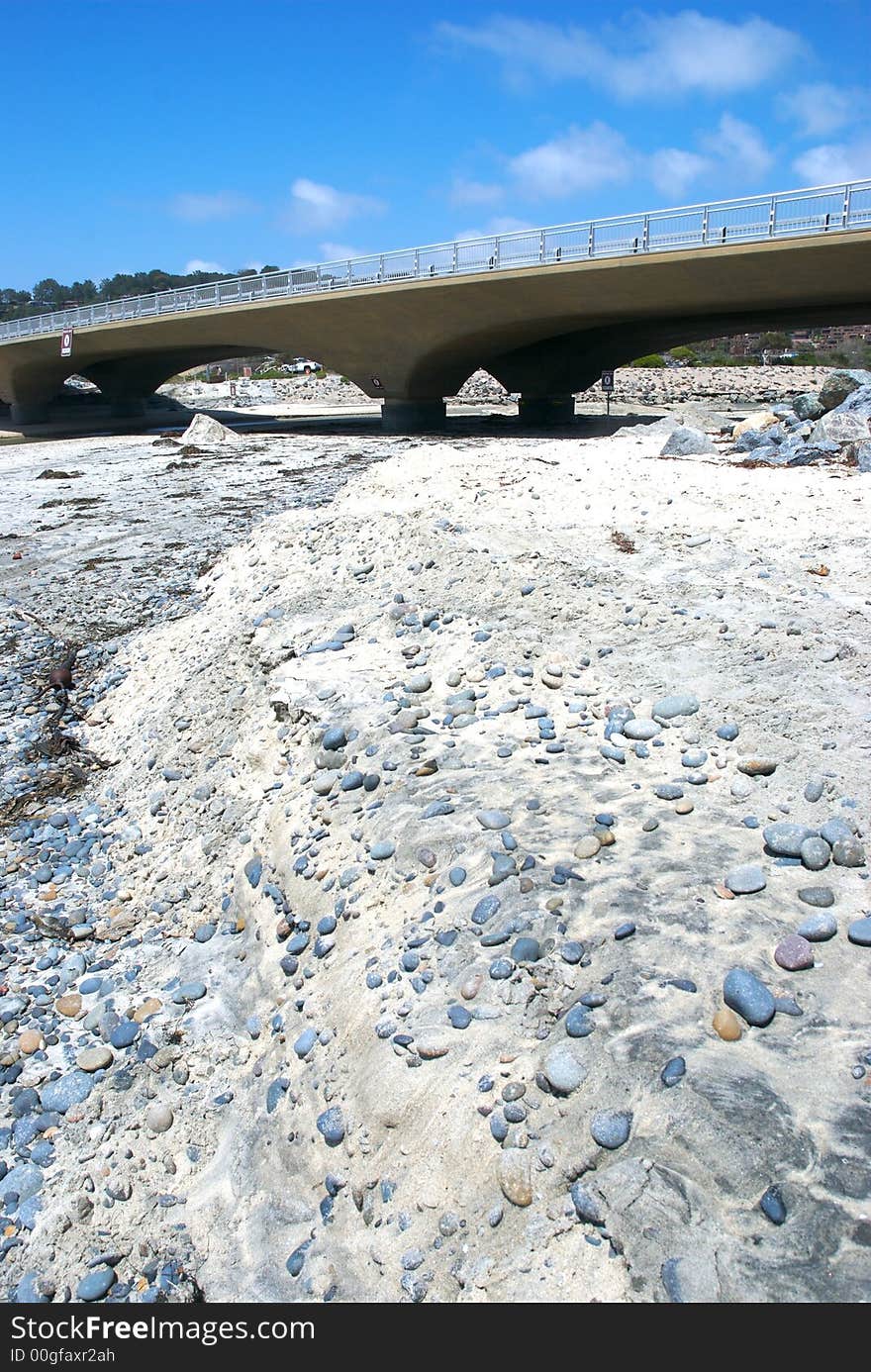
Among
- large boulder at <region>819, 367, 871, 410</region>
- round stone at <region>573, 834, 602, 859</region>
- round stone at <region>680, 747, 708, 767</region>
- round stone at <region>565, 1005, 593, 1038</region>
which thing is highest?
large boulder at <region>819, 367, 871, 410</region>

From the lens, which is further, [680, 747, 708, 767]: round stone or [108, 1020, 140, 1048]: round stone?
[680, 747, 708, 767]: round stone

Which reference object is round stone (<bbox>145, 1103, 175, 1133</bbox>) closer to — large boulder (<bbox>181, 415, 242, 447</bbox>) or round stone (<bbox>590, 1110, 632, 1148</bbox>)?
round stone (<bbox>590, 1110, 632, 1148</bbox>)

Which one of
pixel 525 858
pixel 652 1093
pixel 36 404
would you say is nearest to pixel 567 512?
pixel 525 858

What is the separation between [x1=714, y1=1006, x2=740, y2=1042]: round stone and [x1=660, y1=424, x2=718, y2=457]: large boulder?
46.7ft

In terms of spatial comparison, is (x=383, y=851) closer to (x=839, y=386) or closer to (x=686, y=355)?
(x=839, y=386)

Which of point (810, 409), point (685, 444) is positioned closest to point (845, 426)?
point (685, 444)

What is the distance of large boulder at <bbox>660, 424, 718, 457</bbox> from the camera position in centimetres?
1678

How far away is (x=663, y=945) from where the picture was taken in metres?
4.46

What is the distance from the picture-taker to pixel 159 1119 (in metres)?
5.12

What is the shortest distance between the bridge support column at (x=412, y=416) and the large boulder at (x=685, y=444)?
2333cm

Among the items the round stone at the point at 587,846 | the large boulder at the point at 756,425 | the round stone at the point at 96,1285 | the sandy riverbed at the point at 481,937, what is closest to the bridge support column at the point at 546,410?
the large boulder at the point at 756,425

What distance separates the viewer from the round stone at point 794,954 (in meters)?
A: 4.20

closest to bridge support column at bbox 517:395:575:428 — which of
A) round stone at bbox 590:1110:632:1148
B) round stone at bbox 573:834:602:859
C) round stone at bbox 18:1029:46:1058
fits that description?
round stone at bbox 573:834:602:859
